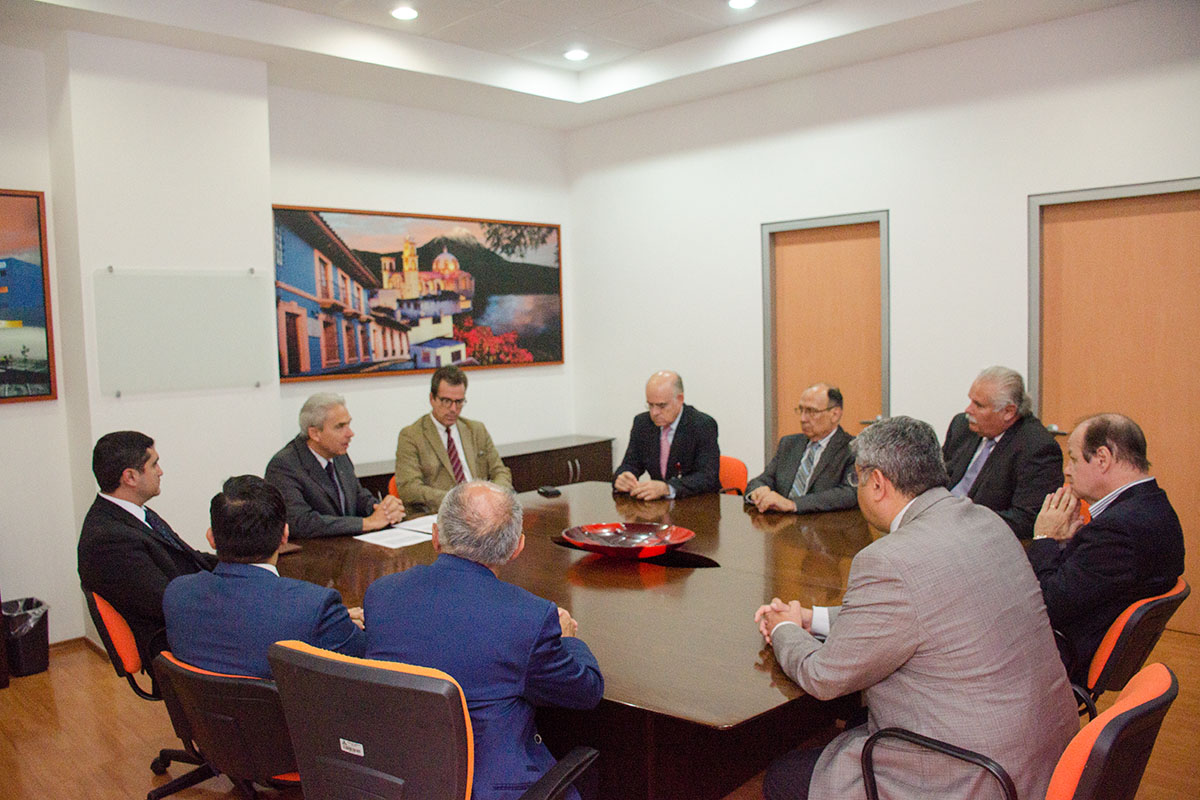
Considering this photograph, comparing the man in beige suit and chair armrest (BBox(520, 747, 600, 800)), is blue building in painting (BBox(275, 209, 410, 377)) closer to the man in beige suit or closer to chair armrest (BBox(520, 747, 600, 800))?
the man in beige suit

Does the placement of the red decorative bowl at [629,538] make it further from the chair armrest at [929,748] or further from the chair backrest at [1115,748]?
the chair backrest at [1115,748]

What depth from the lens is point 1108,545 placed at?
270 centimetres

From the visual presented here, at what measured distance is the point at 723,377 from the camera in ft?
21.3

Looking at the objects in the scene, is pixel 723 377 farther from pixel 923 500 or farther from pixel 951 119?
pixel 923 500

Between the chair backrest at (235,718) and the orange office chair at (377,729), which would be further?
the chair backrest at (235,718)

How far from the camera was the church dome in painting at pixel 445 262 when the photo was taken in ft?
21.5

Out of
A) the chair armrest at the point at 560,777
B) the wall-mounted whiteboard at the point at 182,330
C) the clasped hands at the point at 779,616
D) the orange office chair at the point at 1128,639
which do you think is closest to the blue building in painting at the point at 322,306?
the wall-mounted whiteboard at the point at 182,330

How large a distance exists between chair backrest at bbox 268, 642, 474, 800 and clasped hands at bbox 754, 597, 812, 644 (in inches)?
37.2

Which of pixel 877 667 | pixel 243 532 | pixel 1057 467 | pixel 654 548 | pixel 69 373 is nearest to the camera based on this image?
pixel 877 667

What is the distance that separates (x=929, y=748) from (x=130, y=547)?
2475 mm

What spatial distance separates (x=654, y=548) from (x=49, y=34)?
4.03 meters

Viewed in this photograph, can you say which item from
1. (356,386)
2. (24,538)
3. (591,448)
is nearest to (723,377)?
(591,448)

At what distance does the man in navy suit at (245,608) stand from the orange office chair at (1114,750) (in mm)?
1579

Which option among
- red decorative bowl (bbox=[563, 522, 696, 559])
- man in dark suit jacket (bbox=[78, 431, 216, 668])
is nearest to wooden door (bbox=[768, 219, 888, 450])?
red decorative bowl (bbox=[563, 522, 696, 559])
